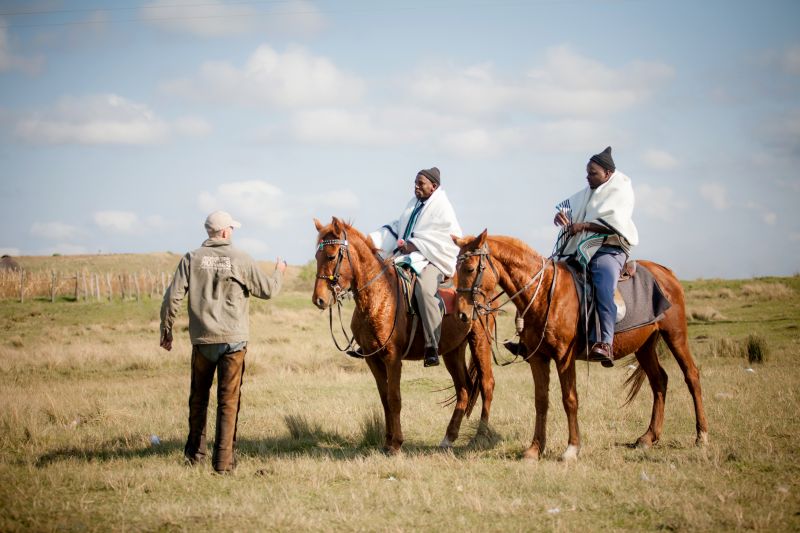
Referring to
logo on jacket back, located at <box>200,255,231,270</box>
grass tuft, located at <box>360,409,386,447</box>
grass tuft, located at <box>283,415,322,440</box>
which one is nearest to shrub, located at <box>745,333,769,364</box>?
grass tuft, located at <box>360,409,386,447</box>

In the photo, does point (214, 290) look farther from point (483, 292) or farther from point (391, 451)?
point (483, 292)

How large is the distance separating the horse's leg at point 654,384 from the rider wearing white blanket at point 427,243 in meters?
2.82

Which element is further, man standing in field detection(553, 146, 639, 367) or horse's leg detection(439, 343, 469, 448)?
horse's leg detection(439, 343, 469, 448)

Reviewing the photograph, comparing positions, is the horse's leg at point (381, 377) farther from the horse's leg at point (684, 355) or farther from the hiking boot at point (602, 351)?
the horse's leg at point (684, 355)

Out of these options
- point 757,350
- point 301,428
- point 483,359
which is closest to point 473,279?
point 483,359

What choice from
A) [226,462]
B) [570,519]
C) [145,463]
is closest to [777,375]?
[570,519]

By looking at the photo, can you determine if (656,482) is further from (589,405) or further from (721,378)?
(721,378)

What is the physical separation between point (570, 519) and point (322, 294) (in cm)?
355

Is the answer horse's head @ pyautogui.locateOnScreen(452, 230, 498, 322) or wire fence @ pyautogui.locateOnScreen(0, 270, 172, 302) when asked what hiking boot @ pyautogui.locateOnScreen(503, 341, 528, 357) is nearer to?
horse's head @ pyautogui.locateOnScreen(452, 230, 498, 322)

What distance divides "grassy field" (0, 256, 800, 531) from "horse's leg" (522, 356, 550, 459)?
18 centimetres

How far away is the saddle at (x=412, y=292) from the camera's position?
8.24 meters

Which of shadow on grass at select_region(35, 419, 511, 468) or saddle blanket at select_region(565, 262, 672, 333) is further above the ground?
saddle blanket at select_region(565, 262, 672, 333)

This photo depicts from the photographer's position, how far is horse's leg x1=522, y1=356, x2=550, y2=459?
24.5ft

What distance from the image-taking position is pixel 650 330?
8.27m
